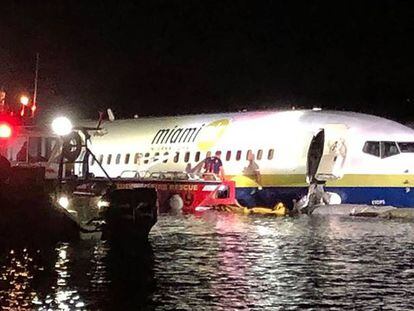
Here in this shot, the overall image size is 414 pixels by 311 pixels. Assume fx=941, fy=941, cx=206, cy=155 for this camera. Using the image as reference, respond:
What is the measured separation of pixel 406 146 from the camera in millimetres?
34188

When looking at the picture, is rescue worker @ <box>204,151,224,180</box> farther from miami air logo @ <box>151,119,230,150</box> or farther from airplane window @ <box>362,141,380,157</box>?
airplane window @ <box>362,141,380,157</box>

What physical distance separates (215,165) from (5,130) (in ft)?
56.0

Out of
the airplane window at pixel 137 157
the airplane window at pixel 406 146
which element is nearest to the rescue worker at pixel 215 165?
the airplane window at pixel 137 157

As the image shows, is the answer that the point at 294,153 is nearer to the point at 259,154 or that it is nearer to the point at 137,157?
the point at 259,154

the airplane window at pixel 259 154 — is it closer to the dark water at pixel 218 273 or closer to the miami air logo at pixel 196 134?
the miami air logo at pixel 196 134

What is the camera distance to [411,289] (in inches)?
530

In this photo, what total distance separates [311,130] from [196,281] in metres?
22.1

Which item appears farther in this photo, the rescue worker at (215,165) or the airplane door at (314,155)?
the rescue worker at (215,165)

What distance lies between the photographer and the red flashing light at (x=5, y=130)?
2162 centimetres

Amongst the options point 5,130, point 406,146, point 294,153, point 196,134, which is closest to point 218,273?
point 5,130

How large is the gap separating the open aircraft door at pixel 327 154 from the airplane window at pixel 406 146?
201 centimetres

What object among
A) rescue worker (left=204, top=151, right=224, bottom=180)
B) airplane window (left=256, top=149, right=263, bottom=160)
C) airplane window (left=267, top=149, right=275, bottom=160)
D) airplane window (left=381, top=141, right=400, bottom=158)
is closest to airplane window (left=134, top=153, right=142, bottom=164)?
rescue worker (left=204, top=151, right=224, bottom=180)

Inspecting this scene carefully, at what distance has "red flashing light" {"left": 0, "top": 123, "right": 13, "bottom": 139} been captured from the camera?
70.9 feet

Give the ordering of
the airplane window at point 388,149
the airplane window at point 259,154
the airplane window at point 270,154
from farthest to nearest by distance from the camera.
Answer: the airplane window at point 259,154 < the airplane window at point 270,154 < the airplane window at point 388,149
